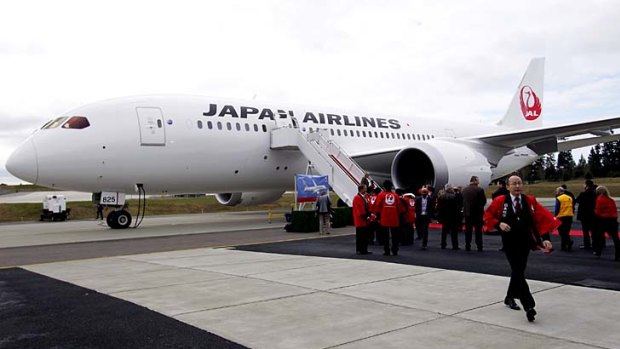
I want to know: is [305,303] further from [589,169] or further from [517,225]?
[589,169]

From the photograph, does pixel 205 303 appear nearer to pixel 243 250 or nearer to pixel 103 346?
pixel 103 346

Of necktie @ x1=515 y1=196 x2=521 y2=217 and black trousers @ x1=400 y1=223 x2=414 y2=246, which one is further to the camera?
black trousers @ x1=400 y1=223 x2=414 y2=246

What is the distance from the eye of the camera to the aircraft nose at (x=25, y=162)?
46.9 feet

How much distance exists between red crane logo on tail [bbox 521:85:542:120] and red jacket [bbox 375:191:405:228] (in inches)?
769

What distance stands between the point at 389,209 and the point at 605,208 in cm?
365

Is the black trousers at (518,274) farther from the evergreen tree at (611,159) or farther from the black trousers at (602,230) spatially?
the evergreen tree at (611,159)

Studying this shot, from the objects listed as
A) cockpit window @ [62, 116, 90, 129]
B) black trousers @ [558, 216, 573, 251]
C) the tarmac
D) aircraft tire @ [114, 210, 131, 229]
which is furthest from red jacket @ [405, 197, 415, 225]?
aircraft tire @ [114, 210, 131, 229]

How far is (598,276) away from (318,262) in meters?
4.17

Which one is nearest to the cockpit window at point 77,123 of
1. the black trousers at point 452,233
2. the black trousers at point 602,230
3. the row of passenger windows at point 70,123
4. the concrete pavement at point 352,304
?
the row of passenger windows at point 70,123

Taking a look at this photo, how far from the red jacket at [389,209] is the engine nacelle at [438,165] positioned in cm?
703

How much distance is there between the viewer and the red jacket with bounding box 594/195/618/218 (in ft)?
30.8

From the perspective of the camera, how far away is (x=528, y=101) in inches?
1083

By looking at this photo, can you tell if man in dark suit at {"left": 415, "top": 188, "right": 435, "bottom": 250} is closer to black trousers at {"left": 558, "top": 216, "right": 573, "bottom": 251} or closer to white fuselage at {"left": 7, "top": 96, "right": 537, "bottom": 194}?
black trousers at {"left": 558, "top": 216, "right": 573, "bottom": 251}

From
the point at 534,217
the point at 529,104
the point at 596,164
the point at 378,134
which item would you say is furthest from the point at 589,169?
the point at 534,217
